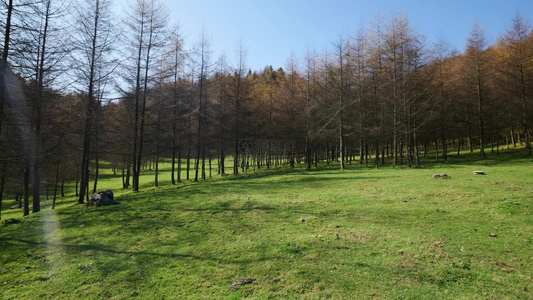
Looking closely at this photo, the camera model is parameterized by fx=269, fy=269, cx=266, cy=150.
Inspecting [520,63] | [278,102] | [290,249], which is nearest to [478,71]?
[520,63]

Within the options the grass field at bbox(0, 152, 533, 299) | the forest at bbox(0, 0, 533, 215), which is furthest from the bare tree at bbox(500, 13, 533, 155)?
the grass field at bbox(0, 152, 533, 299)

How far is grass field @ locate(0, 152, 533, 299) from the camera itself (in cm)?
513

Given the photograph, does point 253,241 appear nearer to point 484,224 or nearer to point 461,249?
point 461,249

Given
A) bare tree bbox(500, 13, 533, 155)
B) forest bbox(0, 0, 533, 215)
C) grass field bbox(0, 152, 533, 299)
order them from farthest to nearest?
bare tree bbox(500, 13, 533, 155), forest bbox(0, 0, 533, 215), grass field bbox(0, 152, 533, 299)

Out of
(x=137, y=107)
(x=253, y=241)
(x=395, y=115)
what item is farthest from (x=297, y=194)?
(x=395, y=115)

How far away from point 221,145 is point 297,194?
16.4 meters

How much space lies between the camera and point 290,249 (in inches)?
268

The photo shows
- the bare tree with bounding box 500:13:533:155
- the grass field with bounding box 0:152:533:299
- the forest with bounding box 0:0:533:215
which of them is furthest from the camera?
the bare tree with bounding box 500:13:533:155

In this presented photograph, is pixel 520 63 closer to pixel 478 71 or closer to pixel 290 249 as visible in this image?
pixel 478 71

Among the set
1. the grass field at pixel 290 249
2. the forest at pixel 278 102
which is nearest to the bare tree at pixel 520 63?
the forest at pixel 278 102

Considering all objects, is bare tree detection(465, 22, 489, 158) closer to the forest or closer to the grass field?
the forest

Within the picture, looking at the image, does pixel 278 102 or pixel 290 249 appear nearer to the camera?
pixel 290 249

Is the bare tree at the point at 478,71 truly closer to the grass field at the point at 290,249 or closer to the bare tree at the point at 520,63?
the bare tree at the point at 520,63

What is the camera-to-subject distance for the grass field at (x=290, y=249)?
5.13 metres
